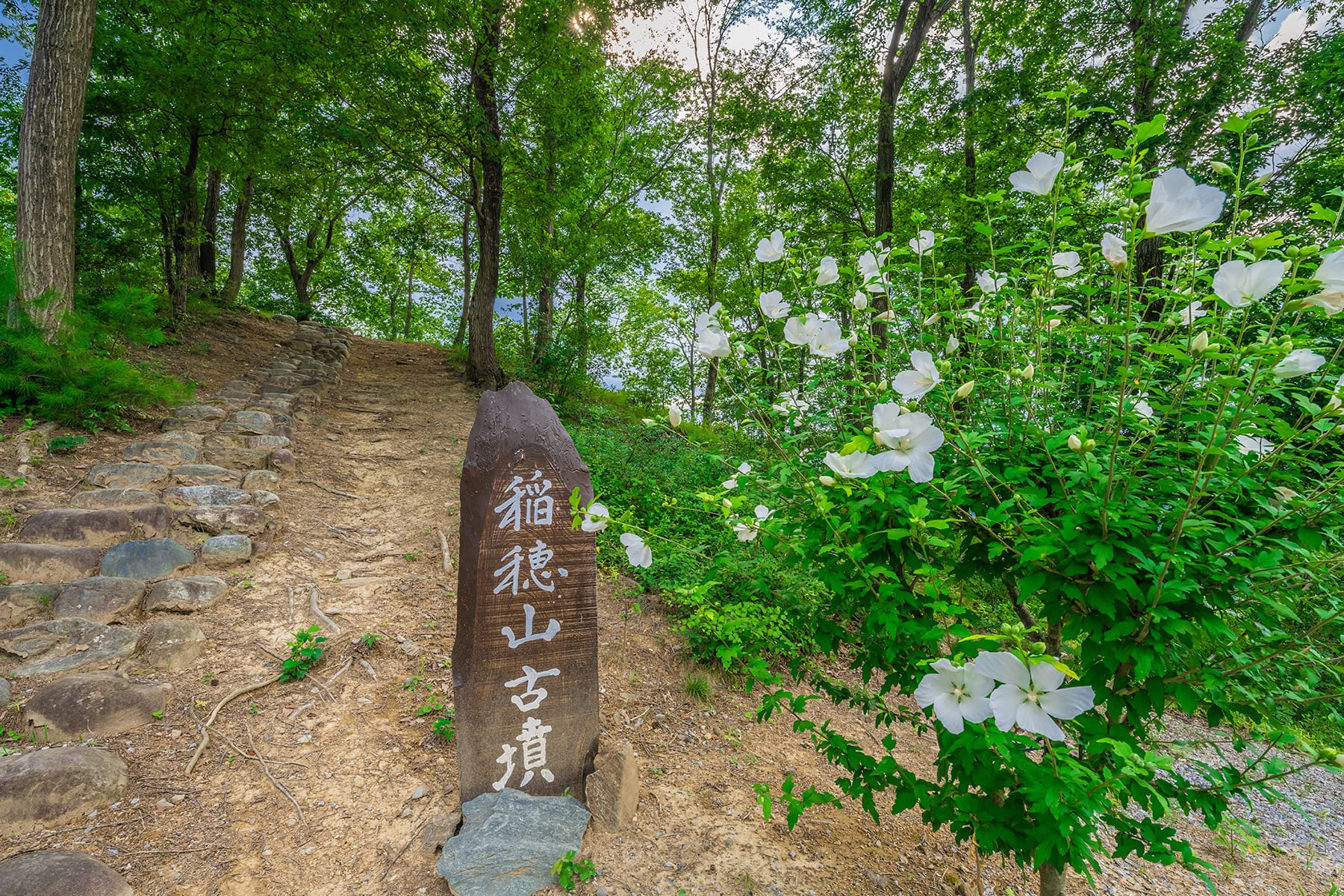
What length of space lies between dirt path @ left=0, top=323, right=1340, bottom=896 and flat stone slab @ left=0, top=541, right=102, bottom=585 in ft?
2.25

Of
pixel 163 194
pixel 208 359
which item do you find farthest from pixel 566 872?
pixel 163 194

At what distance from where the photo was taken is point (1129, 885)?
2266 mm

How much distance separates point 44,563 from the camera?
9.70 feet

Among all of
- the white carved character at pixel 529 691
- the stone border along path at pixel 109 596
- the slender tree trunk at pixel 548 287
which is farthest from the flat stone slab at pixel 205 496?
the slender tree trunk at pixel 548 287

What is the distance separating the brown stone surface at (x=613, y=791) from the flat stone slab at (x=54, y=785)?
5.98 feet

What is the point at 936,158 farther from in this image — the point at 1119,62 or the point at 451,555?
the point at 451,555

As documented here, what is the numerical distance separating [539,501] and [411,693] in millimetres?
1430

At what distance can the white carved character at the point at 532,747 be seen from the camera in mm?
2223

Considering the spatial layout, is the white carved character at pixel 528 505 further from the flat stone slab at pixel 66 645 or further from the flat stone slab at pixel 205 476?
the flat stone slab at pixel 205 476

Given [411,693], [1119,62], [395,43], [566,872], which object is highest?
[395,43]

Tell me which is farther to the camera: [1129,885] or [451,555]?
[451,555]

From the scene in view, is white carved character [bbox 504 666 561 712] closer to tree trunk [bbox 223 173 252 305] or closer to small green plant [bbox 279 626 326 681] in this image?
small green plant [bbox 279 626 326 681]

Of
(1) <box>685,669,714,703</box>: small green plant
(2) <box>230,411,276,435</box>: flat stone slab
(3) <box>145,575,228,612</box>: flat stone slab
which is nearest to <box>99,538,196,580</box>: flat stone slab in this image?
(3) <box>145,575,228,612</box>: flat stone slab

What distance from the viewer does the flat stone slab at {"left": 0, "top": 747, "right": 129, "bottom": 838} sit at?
1885 mm
